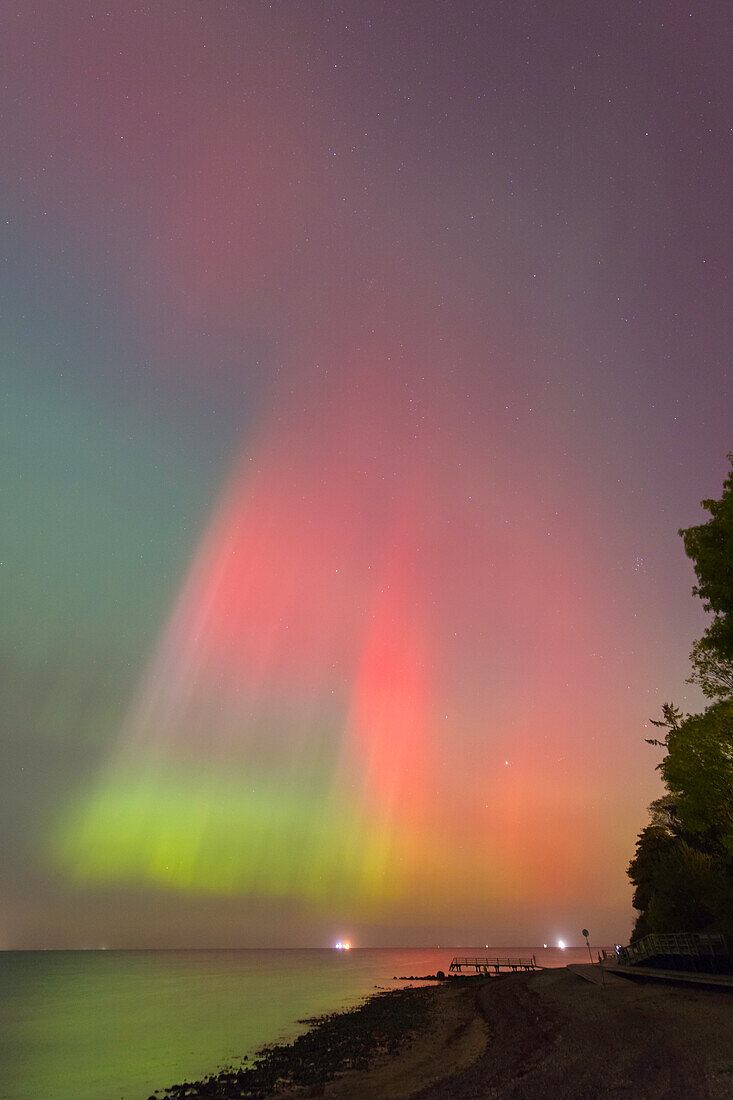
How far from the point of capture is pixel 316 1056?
3644cm

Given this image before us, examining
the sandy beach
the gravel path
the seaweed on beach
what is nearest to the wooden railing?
the sandy beach

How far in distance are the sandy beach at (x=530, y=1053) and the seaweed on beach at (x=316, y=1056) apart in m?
0.11

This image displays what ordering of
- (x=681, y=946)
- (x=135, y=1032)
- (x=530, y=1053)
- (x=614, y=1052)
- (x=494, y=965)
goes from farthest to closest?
(x=494, y=965)
(x=135, y=1032)
(x=681, y=946)
(x=530, y=1053)
(x=614, y=1052)

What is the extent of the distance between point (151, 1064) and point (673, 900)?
125 feet

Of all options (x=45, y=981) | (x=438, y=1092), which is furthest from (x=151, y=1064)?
(x=45, y=981)

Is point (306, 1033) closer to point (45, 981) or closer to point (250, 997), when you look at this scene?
point (250, 997)

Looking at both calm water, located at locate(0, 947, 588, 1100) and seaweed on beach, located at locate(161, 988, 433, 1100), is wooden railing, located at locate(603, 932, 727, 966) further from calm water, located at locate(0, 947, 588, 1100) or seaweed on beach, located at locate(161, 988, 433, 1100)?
calm water, located at locate(0, 947, 588, 1100)

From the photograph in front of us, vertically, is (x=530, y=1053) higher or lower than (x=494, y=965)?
lower

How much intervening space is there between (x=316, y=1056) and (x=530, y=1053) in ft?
51.6

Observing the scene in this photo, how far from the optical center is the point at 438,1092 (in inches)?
909

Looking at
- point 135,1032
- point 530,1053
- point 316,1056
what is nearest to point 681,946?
point 530,1053

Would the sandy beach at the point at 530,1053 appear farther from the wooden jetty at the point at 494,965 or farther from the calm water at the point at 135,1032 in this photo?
the wooden jetty at the point at 494,965

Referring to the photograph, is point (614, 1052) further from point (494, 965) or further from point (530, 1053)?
point (494, 965)

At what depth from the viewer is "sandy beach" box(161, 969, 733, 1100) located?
1880 centimetres
